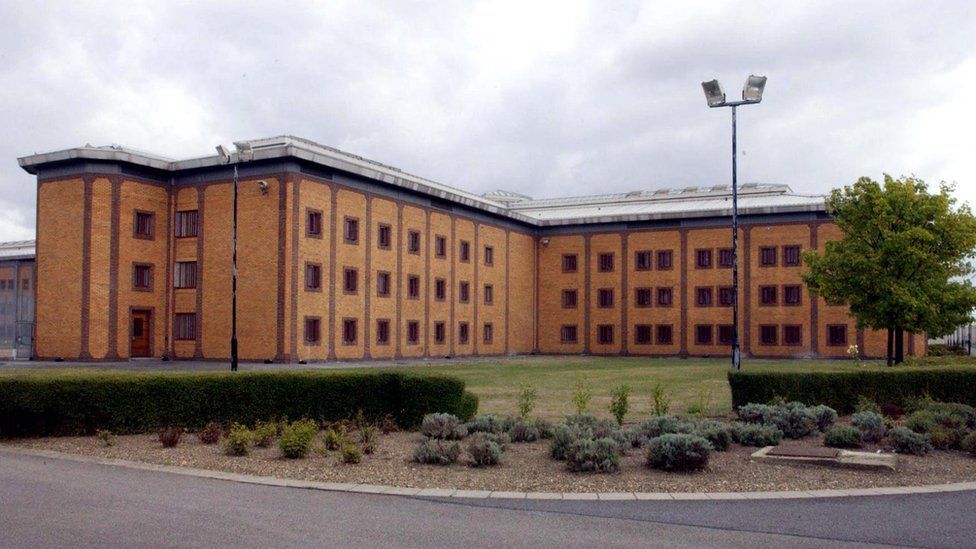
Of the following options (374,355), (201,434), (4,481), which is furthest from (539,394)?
(374,355)

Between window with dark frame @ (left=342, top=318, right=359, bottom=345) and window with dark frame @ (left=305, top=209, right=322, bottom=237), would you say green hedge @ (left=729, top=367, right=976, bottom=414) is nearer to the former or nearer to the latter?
window with dark frame @ (left=305, top=209, right=322, bottom=237)

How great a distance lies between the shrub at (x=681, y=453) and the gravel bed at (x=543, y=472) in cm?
19

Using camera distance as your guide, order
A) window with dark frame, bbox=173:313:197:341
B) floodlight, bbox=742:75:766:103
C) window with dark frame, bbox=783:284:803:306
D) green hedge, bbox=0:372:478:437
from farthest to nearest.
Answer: window with dark frame, bbox=783:284:803:306 < window with dark frame, bbox=173:313:197:341 < floodlight, bbox=742:75:766:103 < green hedge, bbox=0:372:478:437

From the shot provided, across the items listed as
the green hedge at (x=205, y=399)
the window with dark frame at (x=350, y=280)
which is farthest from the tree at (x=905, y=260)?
the green hedge at (x=205, y=399)

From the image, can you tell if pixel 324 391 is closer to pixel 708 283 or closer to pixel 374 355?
pixel 374 355

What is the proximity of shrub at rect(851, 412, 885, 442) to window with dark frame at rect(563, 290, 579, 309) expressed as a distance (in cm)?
5056

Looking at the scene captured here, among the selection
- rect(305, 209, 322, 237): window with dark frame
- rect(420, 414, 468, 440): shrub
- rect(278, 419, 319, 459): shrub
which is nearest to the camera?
rect(278, 419, 319, 459): shrub

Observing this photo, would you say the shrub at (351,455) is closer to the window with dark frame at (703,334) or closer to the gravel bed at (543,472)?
the gravel bed at (543,472)

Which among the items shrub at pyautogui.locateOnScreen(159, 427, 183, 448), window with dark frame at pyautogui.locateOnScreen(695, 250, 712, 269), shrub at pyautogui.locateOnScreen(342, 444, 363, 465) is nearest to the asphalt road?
shrub at pyautogui.locateOnScreen(342, 444, 363, 465)

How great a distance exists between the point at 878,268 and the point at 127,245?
117ft

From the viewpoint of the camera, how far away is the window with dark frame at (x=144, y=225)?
4416 centimetres

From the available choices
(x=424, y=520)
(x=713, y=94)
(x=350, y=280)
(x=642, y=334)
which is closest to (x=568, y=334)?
(x=642, y=334)

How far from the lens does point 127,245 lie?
1710 inches

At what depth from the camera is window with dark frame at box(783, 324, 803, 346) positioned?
191 ft
